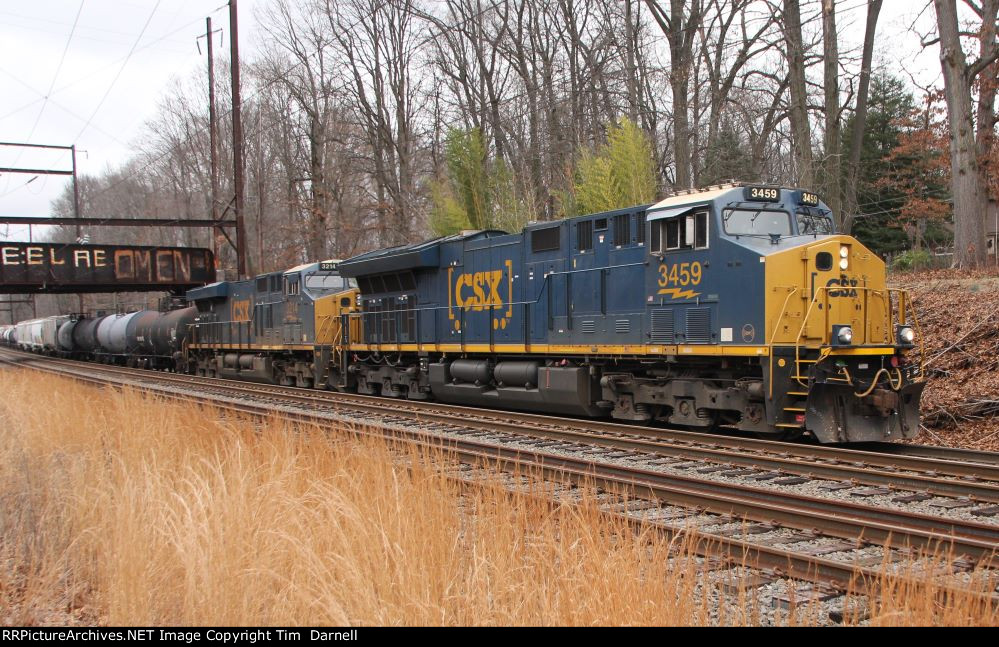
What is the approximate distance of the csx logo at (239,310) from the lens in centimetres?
2500

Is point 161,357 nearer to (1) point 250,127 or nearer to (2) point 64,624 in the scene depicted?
(1) point 250,127

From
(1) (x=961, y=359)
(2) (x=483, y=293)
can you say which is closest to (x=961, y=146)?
(1) (x=961, y=359)

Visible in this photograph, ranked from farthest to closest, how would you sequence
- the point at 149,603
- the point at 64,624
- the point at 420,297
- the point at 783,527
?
the point at 420,297
the point at 783,527
the point at 64,624
the point at 149,603

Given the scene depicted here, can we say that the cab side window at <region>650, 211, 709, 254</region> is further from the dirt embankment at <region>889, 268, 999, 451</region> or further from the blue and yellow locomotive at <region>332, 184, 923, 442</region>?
the dirt embankment at <region>889, 268, 999, 451</region>

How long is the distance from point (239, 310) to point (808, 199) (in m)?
19.4

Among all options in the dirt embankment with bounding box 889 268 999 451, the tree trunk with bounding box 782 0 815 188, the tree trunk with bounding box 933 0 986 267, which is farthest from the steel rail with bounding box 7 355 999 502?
the tree trunk with bounding box 782 0 815 188

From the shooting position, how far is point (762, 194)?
37.0 ft

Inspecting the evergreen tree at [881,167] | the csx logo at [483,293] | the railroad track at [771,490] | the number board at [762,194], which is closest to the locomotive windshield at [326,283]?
the csx logo at [483,293]

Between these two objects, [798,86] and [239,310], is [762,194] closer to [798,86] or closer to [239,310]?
[798,86]

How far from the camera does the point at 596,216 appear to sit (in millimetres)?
13180

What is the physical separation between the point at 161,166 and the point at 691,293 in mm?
59914

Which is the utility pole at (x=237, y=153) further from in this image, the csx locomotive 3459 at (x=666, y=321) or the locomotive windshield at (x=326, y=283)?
the csx locomotive 3459 at (x=666, y=321)

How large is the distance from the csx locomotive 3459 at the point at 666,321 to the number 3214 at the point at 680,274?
24mm

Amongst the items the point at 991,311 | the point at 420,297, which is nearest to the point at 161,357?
the point at 420,297
